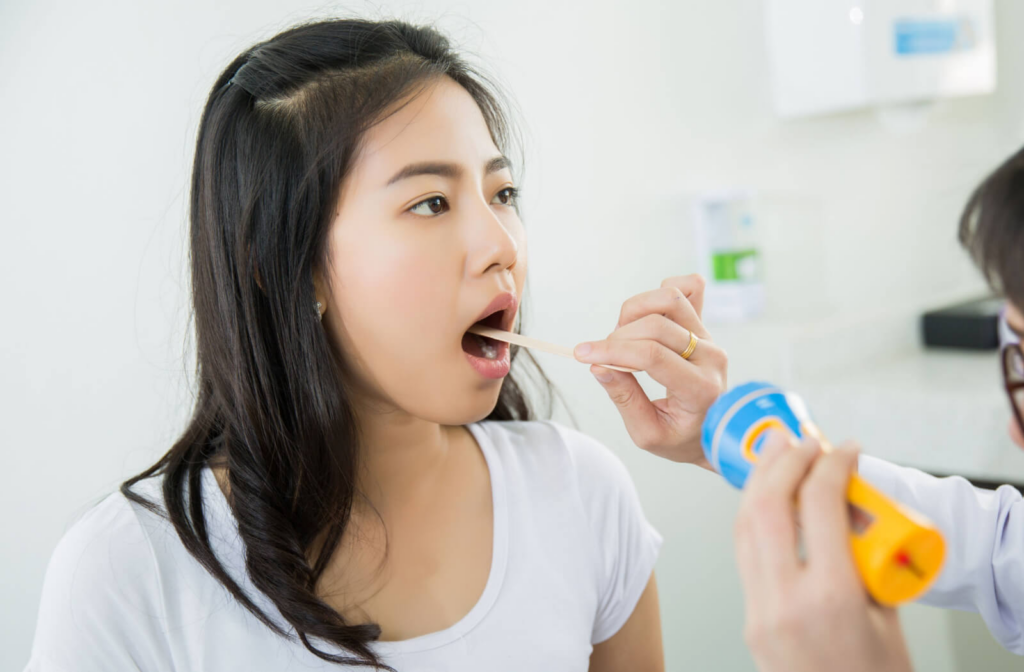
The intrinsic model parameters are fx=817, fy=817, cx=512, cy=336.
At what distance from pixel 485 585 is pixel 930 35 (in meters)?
1.66

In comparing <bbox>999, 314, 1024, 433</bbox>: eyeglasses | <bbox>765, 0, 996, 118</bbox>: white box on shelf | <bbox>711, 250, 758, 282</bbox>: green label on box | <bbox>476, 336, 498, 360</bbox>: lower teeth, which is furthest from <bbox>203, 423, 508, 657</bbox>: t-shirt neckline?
<bbox>765, 0, 996, 118</bbox>: white box on shelf

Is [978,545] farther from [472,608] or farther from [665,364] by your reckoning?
[472,608]

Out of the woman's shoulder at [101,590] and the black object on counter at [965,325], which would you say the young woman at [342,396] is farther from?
the black object on counter at [965,325]

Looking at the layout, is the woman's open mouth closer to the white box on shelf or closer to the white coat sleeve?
the white coat sleeve

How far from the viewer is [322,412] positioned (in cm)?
84

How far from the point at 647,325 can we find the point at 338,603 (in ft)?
1.40

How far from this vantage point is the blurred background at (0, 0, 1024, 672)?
3.44 feet

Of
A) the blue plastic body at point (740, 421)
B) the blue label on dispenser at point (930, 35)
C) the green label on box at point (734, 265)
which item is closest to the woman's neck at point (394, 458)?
the blue plastic body at point (740, 421)

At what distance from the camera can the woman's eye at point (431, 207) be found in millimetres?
799

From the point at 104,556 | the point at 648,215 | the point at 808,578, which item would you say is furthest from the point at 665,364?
the point at 648,215

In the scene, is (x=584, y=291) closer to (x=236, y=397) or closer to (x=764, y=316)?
(x=764, y=316)

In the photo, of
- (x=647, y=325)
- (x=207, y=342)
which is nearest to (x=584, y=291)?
(x=647, y=325)

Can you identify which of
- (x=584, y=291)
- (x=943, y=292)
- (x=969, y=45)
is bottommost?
(x=943, y=292)

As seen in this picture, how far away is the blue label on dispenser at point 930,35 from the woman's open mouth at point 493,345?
1395 mm
